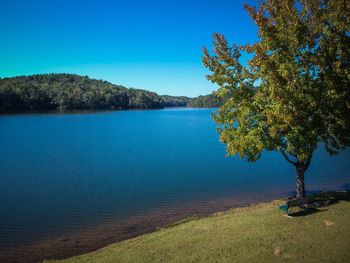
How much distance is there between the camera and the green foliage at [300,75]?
51.4 ft

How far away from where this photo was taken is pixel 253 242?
43.8 ft

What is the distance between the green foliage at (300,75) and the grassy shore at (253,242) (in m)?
4.09

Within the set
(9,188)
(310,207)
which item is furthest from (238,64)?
(9,188)

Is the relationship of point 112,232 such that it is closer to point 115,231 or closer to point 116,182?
point 115,231

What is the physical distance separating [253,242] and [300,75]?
31.4 feet

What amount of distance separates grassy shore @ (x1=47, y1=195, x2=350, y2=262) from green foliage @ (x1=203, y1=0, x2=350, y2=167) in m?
4.09

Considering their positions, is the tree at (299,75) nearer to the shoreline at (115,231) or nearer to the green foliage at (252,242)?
the green foliage at (252,242)

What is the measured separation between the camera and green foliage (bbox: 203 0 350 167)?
1566 cm

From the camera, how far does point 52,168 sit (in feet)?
127

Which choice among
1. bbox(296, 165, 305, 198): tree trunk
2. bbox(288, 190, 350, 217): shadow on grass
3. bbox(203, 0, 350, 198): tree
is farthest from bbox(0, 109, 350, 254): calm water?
bbox(203, 0, 350, 198): tree

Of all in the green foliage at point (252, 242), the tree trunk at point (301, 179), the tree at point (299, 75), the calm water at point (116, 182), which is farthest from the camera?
the calm water at point (116, 182)

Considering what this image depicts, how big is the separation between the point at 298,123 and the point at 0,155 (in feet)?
154

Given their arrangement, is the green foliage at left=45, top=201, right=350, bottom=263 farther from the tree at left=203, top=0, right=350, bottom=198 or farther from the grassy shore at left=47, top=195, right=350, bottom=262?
the tree at left=203, top=0, right=350, bottom=198

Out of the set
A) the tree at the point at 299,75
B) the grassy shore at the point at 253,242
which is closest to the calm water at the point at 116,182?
the grassy shore at the point at 253,242
